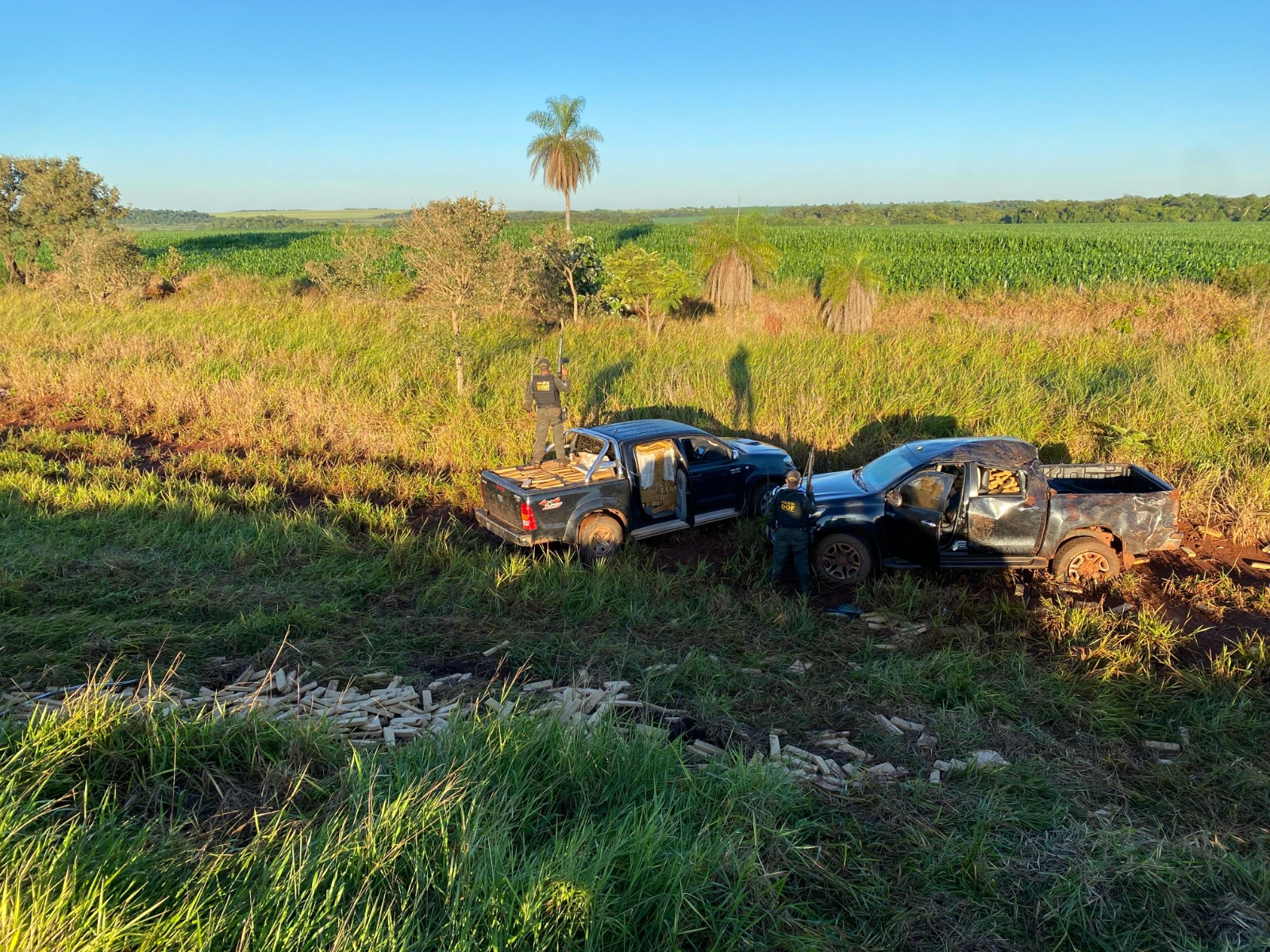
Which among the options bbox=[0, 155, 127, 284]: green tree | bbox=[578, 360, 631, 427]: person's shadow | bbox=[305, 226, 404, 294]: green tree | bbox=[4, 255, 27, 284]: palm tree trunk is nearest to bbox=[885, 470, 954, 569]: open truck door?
bbox=[578, 360, 631, 427]: person's shadow

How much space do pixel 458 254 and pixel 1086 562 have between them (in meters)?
10.7

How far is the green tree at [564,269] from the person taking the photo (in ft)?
66.6

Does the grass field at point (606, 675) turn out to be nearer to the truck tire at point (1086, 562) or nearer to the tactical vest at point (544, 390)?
the truck tire at point (1086, 562)

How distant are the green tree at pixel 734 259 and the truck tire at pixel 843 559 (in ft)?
44.4

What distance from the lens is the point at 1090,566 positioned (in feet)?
27.1

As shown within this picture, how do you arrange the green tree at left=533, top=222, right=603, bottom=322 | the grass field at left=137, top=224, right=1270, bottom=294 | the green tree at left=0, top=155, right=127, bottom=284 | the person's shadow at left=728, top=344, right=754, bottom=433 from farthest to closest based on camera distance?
the grass field at left=137, top=224, right=1270, bottom=294, the green tree at left=0, top=155, right=127, bottom=284, the green tree at left=533, top=222, right=603, bottom=322, the person's shadow at left=728, top=344, right=754, bottom=433

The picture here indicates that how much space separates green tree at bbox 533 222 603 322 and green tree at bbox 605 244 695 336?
40.3 inches

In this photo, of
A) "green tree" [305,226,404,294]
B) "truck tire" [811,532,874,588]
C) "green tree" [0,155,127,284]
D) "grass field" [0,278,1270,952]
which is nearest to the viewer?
"grass field" [0,278,1270,952]

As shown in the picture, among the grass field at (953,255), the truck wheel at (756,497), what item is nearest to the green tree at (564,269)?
the grass field at (953,255)

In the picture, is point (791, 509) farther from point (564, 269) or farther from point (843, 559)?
point (564, 269)

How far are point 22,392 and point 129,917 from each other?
17.1 meters

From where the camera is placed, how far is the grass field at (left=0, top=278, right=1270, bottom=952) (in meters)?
3.08

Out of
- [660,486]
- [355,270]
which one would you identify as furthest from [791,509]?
[355,270]

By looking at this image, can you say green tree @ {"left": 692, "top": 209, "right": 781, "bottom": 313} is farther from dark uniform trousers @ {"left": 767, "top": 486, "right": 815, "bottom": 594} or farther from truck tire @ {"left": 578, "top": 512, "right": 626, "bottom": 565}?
dark uniform trousers @ {"left": 767, "top": 486, "right": 815, "bottom": 594}
